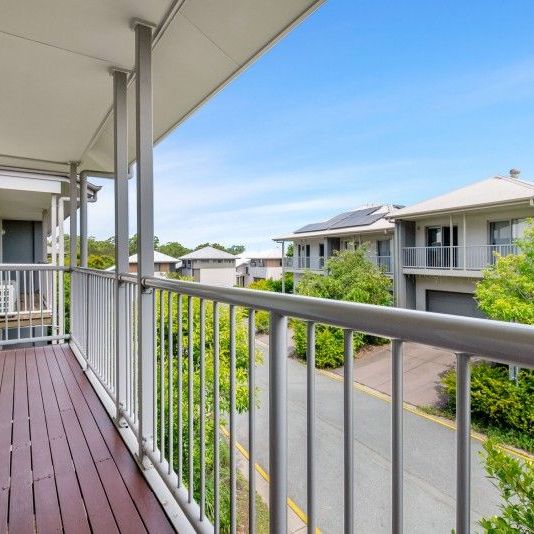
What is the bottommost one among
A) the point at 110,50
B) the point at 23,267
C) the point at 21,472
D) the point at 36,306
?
the point at 21,472

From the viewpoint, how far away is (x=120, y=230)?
8.11 feet

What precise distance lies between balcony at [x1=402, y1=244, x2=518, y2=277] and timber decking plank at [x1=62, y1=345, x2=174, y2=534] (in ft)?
11.5

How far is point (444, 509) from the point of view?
24.9 inches

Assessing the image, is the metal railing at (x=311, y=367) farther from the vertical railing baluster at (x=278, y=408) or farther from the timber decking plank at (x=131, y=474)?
the timber decking plank at (x=131, y=474)

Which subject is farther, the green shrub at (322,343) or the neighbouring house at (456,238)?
the neighbouring house at (456,238)

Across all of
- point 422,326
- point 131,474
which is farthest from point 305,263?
point 422,326

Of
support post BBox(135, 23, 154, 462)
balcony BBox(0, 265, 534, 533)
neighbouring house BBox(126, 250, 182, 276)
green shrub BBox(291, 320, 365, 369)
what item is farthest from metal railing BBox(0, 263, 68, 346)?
green shrub BBox(291, 320, 365, 369)

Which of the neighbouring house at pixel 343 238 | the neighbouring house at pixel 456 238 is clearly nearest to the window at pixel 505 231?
the neighbouring house at pixel 456 238

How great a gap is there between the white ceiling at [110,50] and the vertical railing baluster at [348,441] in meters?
1.77

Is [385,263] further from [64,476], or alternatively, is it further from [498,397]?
[498,397]

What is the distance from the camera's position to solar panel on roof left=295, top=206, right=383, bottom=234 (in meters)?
6.19

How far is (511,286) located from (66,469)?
3.28 meters

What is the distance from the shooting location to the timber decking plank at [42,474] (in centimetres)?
158

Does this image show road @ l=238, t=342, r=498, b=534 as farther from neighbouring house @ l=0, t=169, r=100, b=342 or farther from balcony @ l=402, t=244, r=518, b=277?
neighbouring house @ l=0, t=169, r=100, b=342
